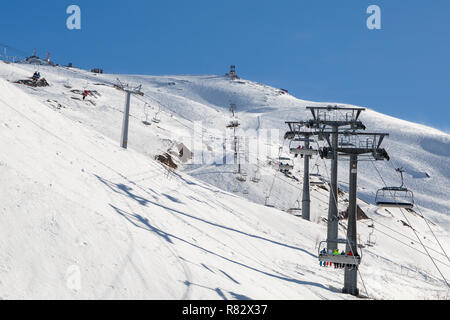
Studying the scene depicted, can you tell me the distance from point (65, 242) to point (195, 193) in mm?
14087

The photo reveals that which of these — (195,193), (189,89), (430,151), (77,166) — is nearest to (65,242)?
(77,166)

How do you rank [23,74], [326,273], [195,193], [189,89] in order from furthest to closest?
[189,89], [23,74], [195,193], [326,273]

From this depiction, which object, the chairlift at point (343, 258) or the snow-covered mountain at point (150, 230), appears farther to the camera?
the chairlift at point (343, 258)

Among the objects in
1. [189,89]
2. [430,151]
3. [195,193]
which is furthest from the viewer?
[189,89]

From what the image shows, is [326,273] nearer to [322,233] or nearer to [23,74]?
[322,233]

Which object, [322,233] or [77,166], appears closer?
[77,166]

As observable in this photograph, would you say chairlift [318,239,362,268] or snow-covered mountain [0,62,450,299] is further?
chairlift [318,239,362,268]

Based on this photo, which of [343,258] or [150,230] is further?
[343,258]

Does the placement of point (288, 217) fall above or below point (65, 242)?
below

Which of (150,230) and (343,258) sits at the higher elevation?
(150,230)

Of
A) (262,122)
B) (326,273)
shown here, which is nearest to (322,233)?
(326,273)
